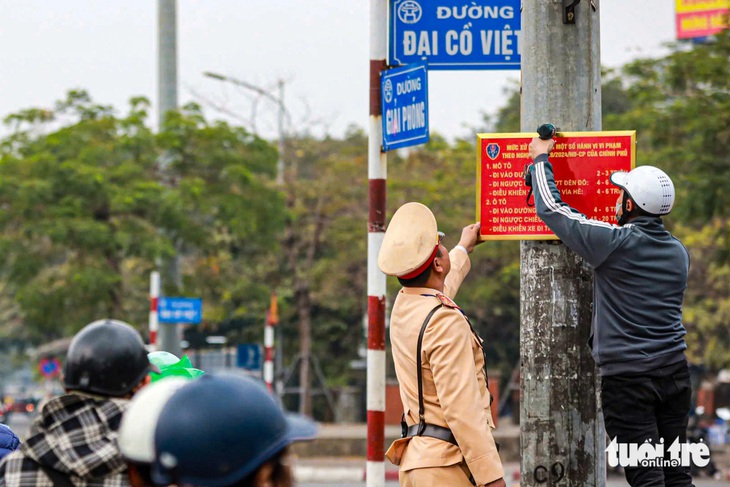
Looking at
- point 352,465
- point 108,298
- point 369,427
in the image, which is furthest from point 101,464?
point 108,298

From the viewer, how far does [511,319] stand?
2973 cm

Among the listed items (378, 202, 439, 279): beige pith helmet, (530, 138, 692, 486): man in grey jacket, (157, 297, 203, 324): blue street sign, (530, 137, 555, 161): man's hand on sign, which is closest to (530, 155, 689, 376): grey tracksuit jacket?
(530, 138, 692, 486): man in grey jacket

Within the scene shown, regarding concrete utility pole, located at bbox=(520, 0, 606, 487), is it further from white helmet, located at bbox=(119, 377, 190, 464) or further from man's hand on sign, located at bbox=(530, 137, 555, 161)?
white helmet, located at bbox=(119, 377, 190, 464)

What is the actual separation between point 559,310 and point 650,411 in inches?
20.6

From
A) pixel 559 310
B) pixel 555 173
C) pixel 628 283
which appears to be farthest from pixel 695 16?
pixel 628 283

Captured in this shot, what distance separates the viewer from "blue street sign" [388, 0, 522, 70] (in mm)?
6113

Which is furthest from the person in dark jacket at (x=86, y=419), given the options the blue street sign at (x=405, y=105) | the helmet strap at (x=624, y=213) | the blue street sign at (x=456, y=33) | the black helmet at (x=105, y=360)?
the blue street sign at (x=456, y=33)

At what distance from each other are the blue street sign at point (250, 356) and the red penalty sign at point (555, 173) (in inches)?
643

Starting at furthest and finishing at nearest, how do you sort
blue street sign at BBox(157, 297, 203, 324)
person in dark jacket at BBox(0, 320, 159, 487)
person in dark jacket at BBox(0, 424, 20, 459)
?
blue street sign at BBox(157, 297, 203, 324), person in dark jacket at BBox(0, 424, 20, 459), person in dark jacket at BBox(0, 320, 159, 487)

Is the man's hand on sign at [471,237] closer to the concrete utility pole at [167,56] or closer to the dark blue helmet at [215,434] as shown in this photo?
the dark blue helmet at [215,434]

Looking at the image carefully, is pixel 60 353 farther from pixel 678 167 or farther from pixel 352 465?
pixel 678 167

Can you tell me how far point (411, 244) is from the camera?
14.3 ft

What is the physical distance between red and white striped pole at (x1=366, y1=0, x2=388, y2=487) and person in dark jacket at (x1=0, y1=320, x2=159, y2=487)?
353 centimetres

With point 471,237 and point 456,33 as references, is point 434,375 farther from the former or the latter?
point 456,33
